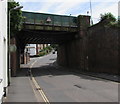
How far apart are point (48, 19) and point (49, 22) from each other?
52 centimetres

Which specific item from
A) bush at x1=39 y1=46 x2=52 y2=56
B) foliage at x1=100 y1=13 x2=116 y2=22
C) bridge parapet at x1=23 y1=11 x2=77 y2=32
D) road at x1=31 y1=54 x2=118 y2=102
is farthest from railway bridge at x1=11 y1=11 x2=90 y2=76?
bush at x1=39 y1=46 x2=52 y2=56

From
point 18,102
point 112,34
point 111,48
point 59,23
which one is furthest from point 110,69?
point 18,102

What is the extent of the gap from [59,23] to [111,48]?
10.3m

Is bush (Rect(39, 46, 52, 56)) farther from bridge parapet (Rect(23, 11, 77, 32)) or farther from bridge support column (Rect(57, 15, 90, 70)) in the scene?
bridge parapet (Rect(23, 11, 77, 32))

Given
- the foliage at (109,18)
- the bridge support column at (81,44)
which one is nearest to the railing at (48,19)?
the bridge support column at (81,44)

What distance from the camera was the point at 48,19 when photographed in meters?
34.3

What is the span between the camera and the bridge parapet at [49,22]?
33.3 m

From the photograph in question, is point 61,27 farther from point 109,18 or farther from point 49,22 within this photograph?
point 109,18

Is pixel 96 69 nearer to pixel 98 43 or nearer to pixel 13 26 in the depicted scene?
pixel 98 43

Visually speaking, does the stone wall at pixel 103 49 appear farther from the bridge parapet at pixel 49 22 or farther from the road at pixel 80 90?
the road at pixel 80 90

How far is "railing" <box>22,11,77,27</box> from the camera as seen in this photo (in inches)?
1310

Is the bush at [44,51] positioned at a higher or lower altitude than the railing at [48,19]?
lower

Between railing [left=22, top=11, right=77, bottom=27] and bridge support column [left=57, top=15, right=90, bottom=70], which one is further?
bridge support column [left=57, top=15, right=90, bottom=70]

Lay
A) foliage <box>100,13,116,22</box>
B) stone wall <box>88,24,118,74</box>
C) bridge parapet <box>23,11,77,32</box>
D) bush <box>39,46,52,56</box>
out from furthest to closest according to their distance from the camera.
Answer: bush <box>39,46,52,56</box>, bridge parapet <box>23,11,77,32</box>, foliage <box>100,13,116,22</box>, stone wall <box>88,24,118,74</box>
